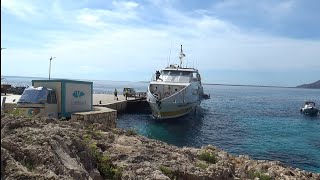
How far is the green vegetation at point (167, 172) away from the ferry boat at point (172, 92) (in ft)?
111

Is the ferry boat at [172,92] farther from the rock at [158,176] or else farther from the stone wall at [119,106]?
the rock at [158,176]

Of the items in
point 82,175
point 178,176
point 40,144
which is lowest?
point 178,176

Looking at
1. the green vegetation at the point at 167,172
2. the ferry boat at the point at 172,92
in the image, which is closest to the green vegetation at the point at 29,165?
the green vegetation at the point at 167,172

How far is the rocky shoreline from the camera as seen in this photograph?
17.3 feet

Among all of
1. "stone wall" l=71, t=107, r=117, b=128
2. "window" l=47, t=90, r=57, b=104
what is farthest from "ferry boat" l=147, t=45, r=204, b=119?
"window" l=47, t=90, r=57, b=104

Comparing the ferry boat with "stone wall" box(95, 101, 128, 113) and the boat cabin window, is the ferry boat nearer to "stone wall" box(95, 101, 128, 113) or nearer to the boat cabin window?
the boat cabin window

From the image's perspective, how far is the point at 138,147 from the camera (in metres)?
9.59

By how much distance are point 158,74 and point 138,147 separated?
40194 millimetres

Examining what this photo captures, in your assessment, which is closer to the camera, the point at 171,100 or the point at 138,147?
the point at 138,147

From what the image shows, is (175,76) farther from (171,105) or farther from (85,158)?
(85,158)

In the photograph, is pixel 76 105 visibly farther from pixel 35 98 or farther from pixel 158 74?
pixel 158 74

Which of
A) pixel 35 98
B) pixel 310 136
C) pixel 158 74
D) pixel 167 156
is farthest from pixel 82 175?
pixel 158 74

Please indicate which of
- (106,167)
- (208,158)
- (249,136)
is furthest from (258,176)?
(249,136)

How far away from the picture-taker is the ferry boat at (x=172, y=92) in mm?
42219
